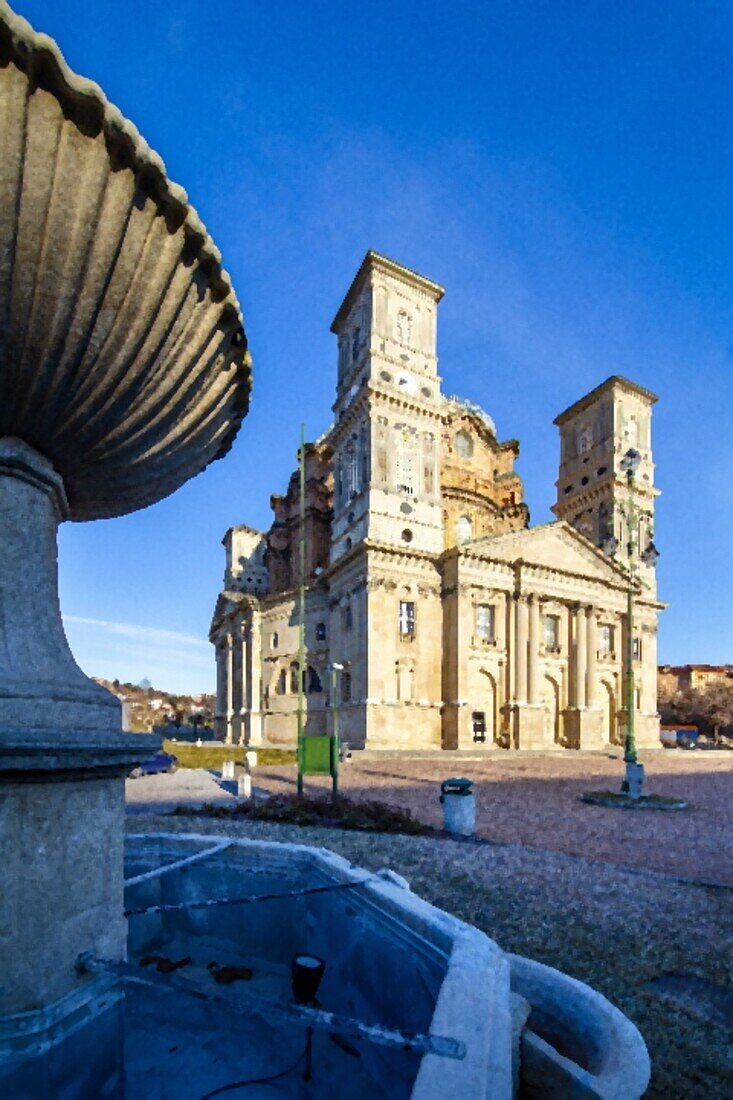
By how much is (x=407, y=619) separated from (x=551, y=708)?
11.3m

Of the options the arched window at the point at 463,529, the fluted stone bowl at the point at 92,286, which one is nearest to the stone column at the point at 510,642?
the arched window at the point at 463,529

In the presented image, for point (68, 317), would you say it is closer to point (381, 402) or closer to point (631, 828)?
point (631, 828)

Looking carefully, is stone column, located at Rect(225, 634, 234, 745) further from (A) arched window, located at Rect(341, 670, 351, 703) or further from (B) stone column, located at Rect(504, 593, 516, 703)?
(B) stone column, located at Rect(504, 593, 516, 703)

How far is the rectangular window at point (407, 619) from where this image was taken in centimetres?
3170

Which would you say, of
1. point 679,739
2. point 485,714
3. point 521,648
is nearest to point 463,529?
point 521,648

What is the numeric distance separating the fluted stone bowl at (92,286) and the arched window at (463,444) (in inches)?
1680

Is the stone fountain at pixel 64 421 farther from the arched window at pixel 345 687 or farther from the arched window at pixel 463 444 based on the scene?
the arched window at pixel 463 444

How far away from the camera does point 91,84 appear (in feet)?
6.89

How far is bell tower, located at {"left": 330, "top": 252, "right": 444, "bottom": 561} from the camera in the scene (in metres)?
32.2

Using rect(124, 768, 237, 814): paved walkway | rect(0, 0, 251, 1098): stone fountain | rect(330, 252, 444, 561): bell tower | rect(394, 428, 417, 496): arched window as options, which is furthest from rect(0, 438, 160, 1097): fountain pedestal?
rect(394, 428, 417, 496): arched window

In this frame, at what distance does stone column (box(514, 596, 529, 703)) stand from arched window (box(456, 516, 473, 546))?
789 centimetres

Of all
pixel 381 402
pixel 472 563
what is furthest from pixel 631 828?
pixel 381 402

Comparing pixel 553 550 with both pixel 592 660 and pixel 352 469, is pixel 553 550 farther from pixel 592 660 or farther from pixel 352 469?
pixel 352 469

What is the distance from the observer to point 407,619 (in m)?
32.0
